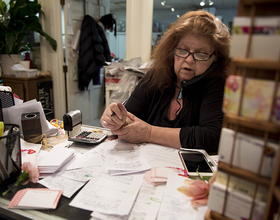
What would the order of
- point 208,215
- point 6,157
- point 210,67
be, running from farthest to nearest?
point 210,67 < point 6,157 < point 208,215

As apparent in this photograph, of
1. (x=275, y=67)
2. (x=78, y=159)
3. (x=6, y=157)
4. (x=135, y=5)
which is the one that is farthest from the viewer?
(x=135, y=5)

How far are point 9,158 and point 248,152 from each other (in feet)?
2.23

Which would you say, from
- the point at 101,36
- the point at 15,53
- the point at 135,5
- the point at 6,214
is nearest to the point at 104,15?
the point at 101,36

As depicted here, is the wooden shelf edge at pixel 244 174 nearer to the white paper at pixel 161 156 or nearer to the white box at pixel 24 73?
the white paper at pixel 161 156

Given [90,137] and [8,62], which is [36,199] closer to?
[90,137]

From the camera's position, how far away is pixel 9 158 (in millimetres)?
655

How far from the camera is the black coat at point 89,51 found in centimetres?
290

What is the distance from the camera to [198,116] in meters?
1.15

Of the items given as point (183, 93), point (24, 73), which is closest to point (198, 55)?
point (183, 93)

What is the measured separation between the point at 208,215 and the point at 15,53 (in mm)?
2756

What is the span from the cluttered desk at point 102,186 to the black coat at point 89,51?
7.11 feet

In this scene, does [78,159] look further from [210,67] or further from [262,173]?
[210,67]

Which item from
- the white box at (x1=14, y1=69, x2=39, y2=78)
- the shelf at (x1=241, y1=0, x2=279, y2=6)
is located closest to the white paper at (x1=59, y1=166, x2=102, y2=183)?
the shelf at (x1=241, y1=0, x2=279, y2=6)

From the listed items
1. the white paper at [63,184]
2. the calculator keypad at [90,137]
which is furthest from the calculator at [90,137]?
the white paper at [63,184]
